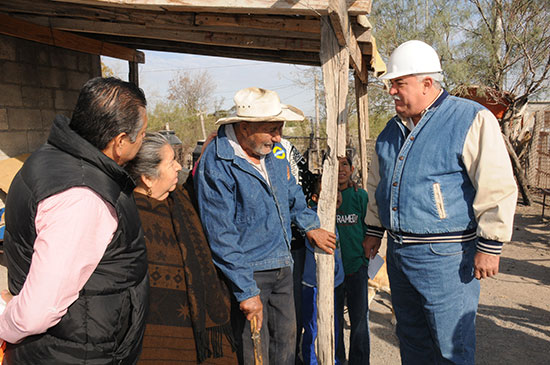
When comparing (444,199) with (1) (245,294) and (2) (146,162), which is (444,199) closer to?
(1) (245,294)

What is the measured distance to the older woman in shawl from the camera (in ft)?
7.31

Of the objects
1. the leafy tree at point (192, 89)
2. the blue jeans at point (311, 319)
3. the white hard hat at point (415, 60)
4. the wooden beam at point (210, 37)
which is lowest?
the blue jeans at point (311, 319)

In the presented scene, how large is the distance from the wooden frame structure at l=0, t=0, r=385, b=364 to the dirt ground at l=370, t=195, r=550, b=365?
5.33 feet

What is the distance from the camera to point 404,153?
2340 millimetres

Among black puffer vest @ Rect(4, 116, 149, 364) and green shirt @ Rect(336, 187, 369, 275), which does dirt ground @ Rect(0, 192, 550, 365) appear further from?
black puffer vest @ Rect(4, 116, 149, 364)

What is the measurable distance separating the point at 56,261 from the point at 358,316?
94.5 inches

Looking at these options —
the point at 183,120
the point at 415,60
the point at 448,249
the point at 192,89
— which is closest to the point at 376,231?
the point at 448,249

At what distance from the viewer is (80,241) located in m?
1.42

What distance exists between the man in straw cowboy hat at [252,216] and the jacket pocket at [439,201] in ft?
2.89

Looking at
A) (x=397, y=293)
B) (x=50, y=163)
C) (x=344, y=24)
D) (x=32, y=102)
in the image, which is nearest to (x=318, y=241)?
(x=397, y=293)

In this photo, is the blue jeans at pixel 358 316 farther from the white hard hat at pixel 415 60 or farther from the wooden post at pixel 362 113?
the wooden post at pixel 362 113

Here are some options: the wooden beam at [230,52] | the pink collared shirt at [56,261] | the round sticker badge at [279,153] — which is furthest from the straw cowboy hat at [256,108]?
the wooden beam at [230,52]

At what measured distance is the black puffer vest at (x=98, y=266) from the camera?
1.44 metres

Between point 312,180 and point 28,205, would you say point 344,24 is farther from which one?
point 28,205
